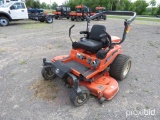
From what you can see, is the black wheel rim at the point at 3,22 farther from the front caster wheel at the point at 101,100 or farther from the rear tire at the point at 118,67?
the front caster wheel at the point at 101,100

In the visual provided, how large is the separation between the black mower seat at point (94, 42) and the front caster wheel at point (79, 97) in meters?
0.89

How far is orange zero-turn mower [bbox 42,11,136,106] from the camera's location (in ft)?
8.89

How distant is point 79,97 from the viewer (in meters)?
2.62

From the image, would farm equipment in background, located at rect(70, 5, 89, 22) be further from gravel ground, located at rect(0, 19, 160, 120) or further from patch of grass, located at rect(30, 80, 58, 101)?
patch of grass, located at rect(30, 80, 58, 101)

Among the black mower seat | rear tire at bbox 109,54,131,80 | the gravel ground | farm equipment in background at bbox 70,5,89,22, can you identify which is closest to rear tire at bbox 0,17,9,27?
farm equipment in background at bbox 70,5,89,22

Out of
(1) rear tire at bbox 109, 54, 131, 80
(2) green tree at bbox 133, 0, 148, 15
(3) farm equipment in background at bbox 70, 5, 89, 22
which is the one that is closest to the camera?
(1) rear tire at bbox 109, 54, 131, 80

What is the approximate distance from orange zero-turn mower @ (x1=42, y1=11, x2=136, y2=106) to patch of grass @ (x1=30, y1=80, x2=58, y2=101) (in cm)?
18

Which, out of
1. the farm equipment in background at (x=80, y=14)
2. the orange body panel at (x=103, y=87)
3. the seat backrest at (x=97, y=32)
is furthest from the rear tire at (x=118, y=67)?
the farm equipment in background at (x=80, y=14)

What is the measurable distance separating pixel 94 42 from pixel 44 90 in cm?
145

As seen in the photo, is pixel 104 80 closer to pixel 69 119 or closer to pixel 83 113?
pixel 83 113

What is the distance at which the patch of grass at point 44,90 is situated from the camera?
293cm

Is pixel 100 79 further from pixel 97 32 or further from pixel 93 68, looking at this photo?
Result: pixel 97 32

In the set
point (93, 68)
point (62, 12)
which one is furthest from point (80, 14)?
point (93, 68)

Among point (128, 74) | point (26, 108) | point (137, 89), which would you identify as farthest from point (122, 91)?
point (26, 108)
